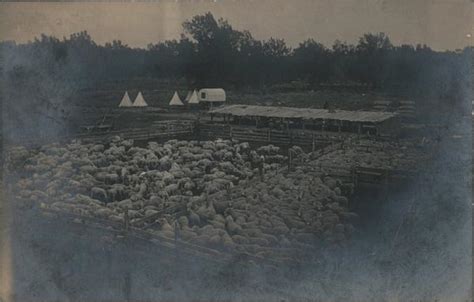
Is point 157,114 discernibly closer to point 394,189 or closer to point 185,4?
point 185,4

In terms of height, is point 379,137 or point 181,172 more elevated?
point 379,137

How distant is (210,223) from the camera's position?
15.6 feet

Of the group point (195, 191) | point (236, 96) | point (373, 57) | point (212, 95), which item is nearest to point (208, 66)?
point (212, 95)

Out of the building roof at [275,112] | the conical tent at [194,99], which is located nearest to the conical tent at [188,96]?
the conical tent at [194,99]

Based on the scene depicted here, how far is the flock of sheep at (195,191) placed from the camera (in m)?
4.71

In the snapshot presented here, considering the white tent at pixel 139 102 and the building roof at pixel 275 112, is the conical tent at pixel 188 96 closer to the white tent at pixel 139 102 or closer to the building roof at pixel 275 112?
the building roof at pixel 275 112

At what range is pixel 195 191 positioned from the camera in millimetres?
4887

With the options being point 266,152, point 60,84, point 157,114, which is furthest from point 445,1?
point 60,84

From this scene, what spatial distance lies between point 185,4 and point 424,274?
3234mm

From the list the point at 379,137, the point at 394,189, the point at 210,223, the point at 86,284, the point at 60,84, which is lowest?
the point at 86,284

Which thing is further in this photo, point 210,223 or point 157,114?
point 157,114

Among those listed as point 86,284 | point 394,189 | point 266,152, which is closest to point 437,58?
point 394,189

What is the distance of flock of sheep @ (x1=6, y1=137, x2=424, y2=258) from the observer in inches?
185

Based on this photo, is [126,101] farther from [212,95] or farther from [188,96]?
[212,95]
